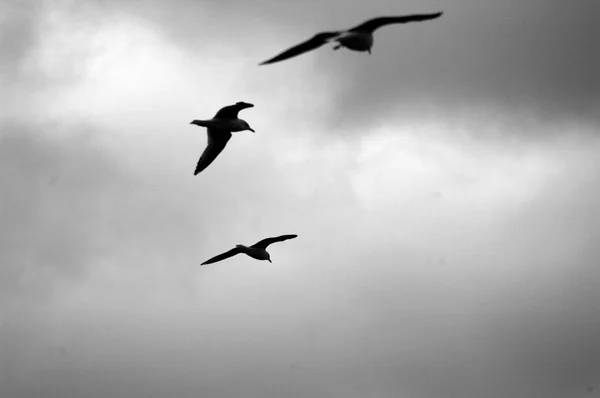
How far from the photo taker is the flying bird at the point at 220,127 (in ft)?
133

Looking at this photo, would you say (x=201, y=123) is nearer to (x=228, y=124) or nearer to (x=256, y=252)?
(x=228, y=124)

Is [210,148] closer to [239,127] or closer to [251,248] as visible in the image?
[239,127]

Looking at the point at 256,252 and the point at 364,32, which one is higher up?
the point at 364,32

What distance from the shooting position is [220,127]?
41.7m

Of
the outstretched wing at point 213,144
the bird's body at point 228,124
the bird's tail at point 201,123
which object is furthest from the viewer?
the outstretched wing at point 213,144

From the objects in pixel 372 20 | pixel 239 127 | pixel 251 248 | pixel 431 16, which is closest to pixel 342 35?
pixel 372 20

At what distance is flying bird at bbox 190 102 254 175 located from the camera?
40569 mm

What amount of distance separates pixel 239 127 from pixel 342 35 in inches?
420

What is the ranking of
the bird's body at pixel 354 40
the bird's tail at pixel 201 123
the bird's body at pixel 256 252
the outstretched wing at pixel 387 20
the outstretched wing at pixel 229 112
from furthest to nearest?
the bird's body at pixel 256 252 → the outstretched wing at pixel 229 112 → the bird's tail at pixel 201 123 → the bird's body at pixel 354 40 → the outstretched wing at pixel 387 20

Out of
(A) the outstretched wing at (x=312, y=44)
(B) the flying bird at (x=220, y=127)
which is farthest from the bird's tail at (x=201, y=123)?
(A) the outstretched wing at (x=312, y=44)

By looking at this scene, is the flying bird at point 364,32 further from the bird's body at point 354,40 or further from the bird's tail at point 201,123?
the bird's tail at point 201,123

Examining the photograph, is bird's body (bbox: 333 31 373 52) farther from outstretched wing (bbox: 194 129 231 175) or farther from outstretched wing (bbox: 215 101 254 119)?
outstretched wing (bbox: 194 129 231 175)

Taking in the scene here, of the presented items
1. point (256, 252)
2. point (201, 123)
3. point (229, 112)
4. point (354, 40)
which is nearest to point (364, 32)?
point (354, 40)

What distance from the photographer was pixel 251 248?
151 feet
